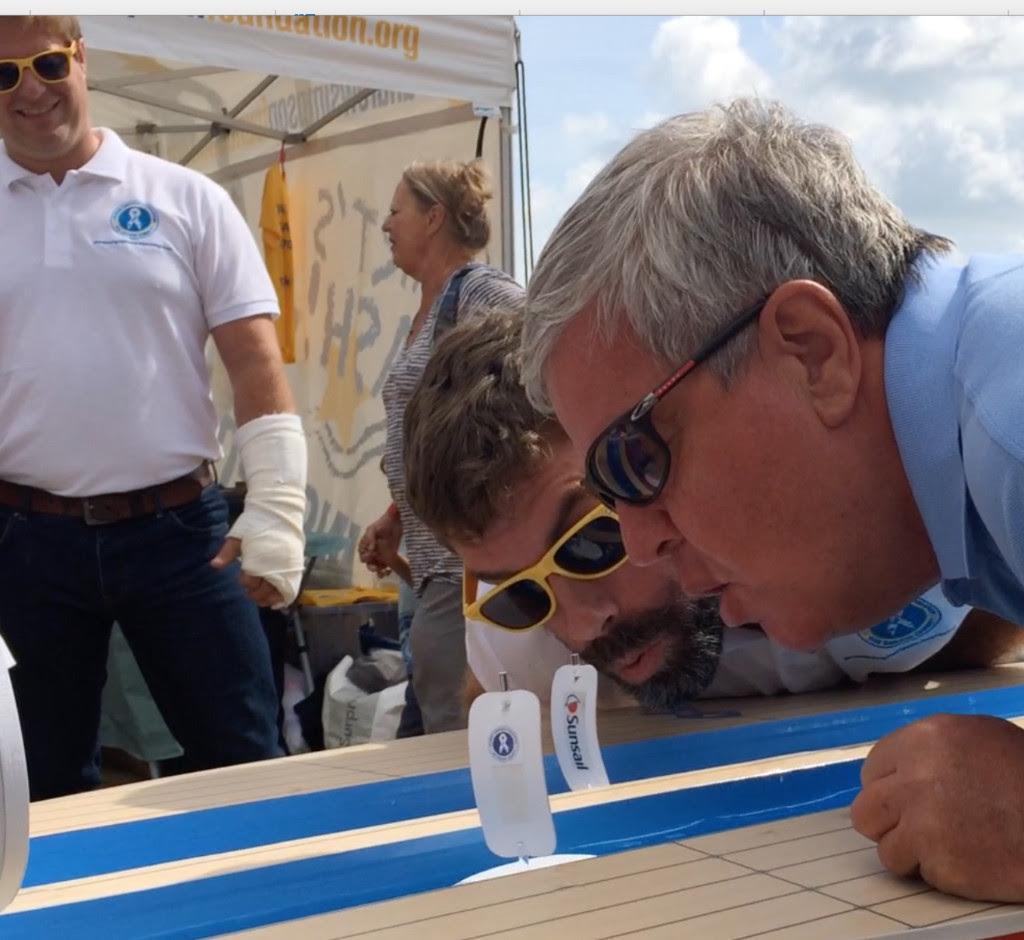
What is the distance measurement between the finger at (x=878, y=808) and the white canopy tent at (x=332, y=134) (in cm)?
380

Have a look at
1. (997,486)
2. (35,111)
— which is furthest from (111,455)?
(997,486)

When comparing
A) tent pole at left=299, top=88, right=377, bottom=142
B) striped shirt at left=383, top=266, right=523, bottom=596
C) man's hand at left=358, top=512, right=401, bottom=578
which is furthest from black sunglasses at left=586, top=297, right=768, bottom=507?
tent pole at left=299, top=88, right=377, bottom=142

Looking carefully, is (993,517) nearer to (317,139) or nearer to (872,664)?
(872,664)

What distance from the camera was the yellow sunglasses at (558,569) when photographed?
1.96 m

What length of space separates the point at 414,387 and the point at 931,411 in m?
2.18

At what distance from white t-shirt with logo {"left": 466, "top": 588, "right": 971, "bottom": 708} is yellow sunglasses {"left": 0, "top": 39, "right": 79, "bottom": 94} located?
158cm

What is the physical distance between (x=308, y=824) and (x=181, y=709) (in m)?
1.42

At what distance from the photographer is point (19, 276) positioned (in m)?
2.83

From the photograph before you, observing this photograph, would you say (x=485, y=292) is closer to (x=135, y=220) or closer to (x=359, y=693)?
(x=135, y=220)

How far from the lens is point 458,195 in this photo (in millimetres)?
A: 4035

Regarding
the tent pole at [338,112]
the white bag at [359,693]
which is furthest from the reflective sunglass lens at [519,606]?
the tent pole at [338,112]

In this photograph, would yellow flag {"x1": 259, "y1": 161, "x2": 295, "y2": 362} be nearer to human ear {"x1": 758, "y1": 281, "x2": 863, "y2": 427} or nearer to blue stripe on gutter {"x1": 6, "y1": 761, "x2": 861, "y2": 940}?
blue stripe on gutter {"x1": 6, "y1": 761, "x2": 861, "y2": 940}

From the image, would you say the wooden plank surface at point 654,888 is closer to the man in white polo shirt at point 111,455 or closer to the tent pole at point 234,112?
the man in white polo shirt at point 111,455
